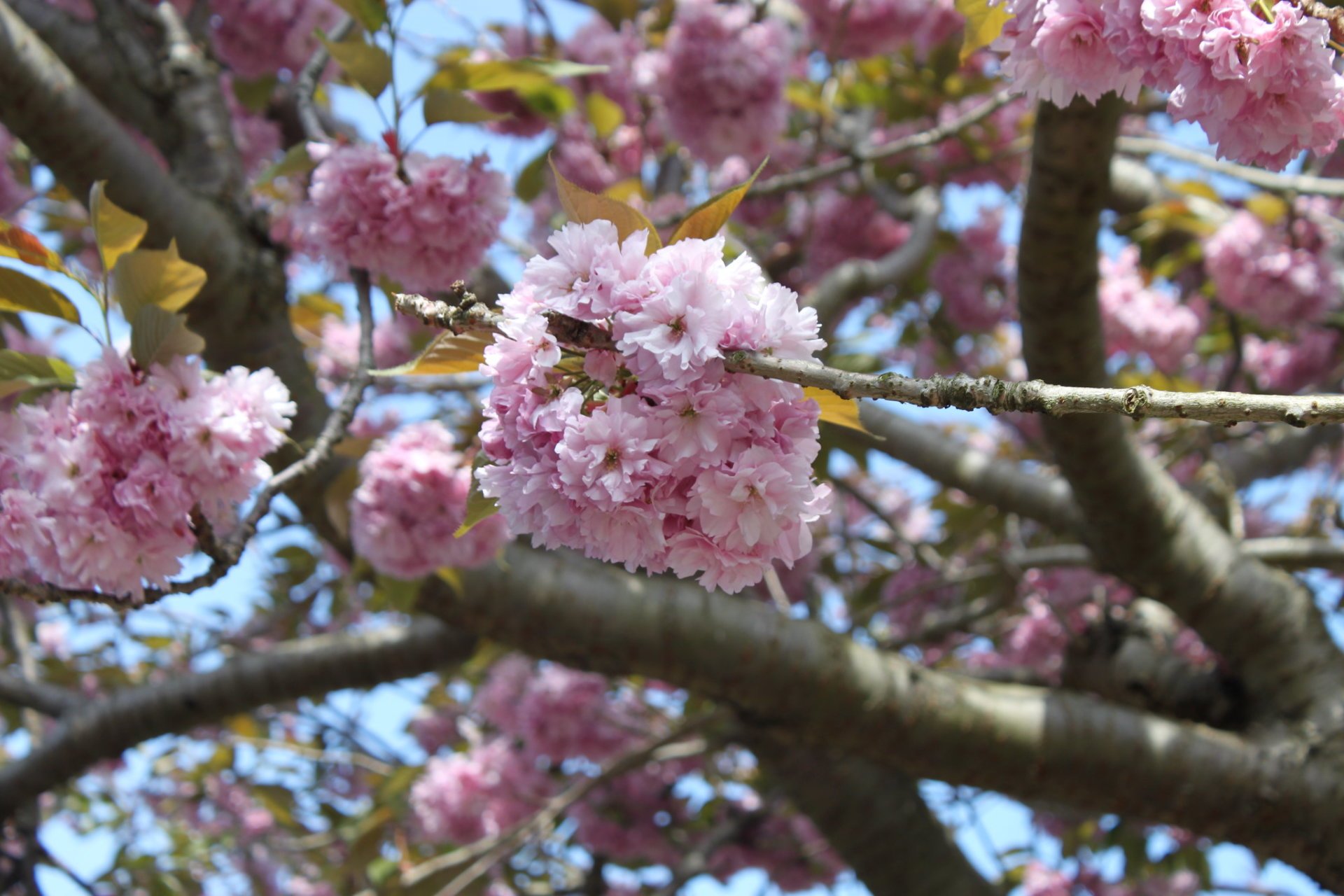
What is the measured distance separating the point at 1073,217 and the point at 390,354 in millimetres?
2549

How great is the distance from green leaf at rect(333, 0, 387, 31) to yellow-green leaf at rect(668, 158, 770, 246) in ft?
3.25

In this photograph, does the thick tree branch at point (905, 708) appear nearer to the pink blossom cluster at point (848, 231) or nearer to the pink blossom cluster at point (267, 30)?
the pink blossom cluster at point (267, 30)

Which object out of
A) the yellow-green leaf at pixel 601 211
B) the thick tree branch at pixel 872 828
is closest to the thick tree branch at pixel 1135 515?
the thick tree branch at pixel 872 828

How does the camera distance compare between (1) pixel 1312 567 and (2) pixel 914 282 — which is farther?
(2) pixel 914 282

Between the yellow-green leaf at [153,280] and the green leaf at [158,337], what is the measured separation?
17mm

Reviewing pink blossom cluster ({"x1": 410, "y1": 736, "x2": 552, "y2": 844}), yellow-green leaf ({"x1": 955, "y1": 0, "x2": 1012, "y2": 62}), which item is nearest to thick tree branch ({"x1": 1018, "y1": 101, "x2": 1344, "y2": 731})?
yellow-green leaf ({"x1": 955, "y1": 0, "x2": 1012, "y2": 62})

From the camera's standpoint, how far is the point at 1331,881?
79.2 inches

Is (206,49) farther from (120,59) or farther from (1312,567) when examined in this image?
(1312,567)

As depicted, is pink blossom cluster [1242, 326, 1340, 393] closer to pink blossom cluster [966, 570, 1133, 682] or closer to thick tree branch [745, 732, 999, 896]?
pink blossom cluster [966, 570, 1133, 682]

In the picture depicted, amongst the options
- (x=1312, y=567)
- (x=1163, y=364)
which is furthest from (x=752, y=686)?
(x=1163, y=364)

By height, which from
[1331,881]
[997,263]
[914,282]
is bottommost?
[1331,881]

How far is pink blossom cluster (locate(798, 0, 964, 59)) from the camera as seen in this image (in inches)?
123

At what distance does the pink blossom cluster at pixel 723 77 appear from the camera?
2.72 meters

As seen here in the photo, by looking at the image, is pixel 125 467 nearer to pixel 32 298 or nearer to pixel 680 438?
pixel 32 298
